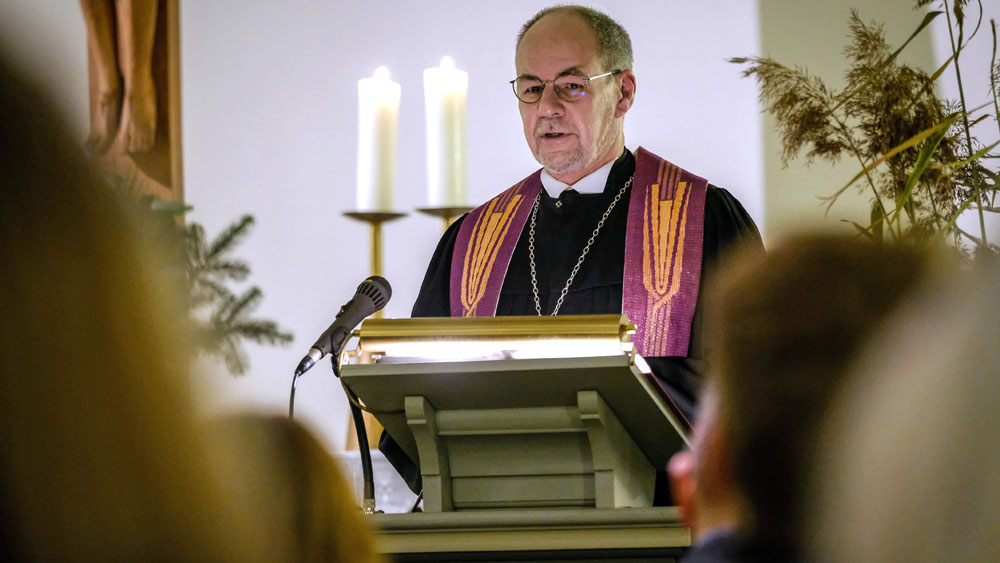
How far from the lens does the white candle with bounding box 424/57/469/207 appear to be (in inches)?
156

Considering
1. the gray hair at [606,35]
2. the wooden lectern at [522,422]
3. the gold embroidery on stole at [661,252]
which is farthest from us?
the gray hair at [606,35]

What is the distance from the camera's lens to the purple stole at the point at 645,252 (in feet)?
10.2

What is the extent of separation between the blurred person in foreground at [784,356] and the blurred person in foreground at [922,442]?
Answer: 0.02 meters

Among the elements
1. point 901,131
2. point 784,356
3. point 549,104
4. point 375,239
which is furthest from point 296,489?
point 375,239

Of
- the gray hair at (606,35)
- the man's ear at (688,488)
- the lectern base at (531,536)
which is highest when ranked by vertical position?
the gray hair at (606,35)

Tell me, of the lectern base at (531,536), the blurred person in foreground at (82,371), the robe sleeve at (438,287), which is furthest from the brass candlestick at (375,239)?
the blurred person in foreground at (82,371)

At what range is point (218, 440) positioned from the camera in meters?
0.53

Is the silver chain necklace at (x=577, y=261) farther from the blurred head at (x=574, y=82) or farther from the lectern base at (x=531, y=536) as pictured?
the lectern base at (x=531, y=536)

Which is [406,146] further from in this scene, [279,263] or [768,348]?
[768,348]

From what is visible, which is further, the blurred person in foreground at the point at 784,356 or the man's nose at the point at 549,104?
the man's nose at the point at 549,104

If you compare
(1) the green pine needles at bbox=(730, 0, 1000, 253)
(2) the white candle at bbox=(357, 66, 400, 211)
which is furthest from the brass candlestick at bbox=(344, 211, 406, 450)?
(1) the green pine needles at bbox=(730, 0, 1000, 253)

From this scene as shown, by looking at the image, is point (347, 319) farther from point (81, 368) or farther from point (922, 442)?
point (81, 368)

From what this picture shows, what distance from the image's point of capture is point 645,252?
329cm

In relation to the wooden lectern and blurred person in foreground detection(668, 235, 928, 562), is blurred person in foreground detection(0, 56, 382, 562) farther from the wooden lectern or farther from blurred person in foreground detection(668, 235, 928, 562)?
the wooden lectern
